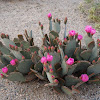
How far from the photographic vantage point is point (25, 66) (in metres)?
1.93

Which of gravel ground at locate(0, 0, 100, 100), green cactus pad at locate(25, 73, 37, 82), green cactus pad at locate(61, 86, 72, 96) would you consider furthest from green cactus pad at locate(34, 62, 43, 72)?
green cactus pad at locate(61, 86, 72, 96)

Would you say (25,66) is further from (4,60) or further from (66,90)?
(66,90)

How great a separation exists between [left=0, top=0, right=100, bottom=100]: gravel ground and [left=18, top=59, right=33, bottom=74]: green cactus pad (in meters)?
0.22

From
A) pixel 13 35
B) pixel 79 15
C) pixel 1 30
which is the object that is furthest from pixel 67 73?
pixel 79 15

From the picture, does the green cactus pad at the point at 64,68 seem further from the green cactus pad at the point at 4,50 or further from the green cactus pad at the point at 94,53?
the green cactus pad at the point at 4,50

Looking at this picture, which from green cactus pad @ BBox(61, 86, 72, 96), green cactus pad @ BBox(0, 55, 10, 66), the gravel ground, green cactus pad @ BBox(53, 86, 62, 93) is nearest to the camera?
→ green cactus pad @ BBox(61, 86, 72, 96)

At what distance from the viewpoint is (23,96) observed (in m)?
1.95

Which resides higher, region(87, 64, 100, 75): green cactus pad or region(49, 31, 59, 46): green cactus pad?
region(49, 31, 59, 46): green cactus pad

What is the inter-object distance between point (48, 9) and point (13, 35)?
1511mm

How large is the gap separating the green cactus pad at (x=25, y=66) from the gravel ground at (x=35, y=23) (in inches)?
8.7

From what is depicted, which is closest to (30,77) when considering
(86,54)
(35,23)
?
(86,54)

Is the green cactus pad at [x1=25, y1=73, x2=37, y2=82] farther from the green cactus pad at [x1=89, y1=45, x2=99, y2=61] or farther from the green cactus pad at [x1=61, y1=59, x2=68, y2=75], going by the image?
the green cactus pad at [x1=89, y1=45, x2=99, y2=61]

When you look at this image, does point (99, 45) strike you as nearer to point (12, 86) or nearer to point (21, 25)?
point (12, 86)

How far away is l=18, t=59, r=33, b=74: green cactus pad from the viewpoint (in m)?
1.87
